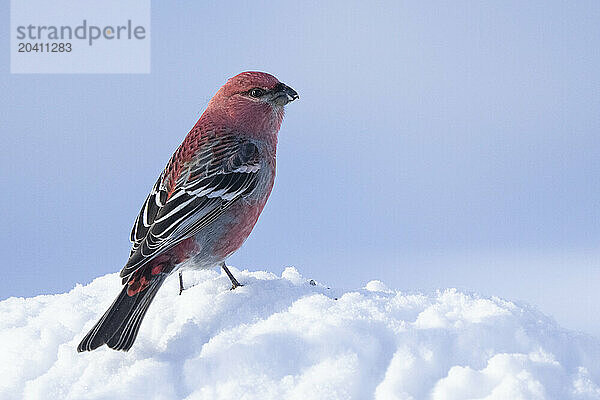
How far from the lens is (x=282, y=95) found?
5.43 meters

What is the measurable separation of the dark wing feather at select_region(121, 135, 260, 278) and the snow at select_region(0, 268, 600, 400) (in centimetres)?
53

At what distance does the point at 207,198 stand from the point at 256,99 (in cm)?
100

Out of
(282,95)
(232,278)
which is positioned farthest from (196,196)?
(282,95)

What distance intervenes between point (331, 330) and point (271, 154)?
1.80 m

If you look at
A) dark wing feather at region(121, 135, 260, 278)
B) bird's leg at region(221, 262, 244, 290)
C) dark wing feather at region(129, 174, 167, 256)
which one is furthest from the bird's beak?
bird's leg at region(221, 262, 244, 290)

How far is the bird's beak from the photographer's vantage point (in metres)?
5.43

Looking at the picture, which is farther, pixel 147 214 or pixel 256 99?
pixel 256 99

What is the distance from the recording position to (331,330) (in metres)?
4.08

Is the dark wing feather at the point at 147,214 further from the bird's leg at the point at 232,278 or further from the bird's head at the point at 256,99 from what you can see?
the bird's head at the point at 256,99

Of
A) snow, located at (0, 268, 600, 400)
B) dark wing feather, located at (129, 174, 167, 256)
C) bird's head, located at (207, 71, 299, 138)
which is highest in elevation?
bird's head, located at (207, 71, 299, 138)

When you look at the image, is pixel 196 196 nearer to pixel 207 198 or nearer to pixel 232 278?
pixel 207 198

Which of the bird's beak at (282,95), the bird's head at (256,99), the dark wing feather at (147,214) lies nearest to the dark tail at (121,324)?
the dark wing feather at (147,214)

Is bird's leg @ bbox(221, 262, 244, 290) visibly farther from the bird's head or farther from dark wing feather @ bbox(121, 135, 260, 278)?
the bird's head

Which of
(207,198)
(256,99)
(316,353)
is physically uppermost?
(256,99)
